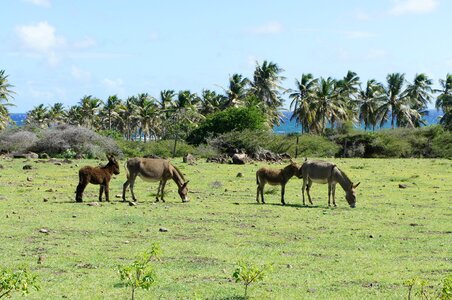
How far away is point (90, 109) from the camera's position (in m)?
116

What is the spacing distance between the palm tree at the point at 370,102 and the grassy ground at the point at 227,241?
66.6 meters

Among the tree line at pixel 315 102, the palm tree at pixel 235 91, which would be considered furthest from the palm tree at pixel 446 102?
the palm tree at pixel 235 91

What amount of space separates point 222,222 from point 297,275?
637 centimetres

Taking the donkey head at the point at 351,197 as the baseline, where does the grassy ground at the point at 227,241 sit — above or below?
below

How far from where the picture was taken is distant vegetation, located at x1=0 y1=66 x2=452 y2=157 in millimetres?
55469

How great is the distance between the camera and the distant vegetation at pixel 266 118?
5547cm

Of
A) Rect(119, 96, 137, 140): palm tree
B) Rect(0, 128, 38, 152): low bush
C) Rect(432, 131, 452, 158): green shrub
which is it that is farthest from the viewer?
Rect(119, 96, 137, 140): palm tree

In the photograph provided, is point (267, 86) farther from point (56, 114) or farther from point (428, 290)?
point (428, 290)

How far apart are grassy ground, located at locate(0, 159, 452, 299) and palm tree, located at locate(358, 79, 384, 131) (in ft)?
218

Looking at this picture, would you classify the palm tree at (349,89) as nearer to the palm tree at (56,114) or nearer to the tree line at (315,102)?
the tree line at (315,102)

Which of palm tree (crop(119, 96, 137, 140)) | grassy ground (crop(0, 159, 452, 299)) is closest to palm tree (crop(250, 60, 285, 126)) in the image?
palm tree (crop(119, 96, 137, 140))

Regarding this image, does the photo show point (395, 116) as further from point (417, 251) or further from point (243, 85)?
point (417, 251)

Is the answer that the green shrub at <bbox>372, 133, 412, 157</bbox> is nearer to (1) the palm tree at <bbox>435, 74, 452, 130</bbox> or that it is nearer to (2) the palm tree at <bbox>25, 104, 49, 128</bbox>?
(1) the palm tree at <bbox>435, 74, 452, 130</bbox>

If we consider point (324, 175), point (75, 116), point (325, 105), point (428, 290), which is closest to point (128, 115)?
point (75, 116)
